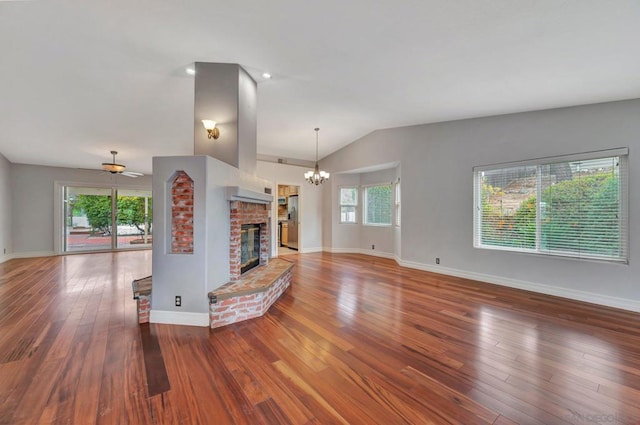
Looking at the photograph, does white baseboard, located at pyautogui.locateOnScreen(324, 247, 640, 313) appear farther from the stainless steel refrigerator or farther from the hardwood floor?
the stainless steel refrigerator

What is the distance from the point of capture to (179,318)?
2818 mm

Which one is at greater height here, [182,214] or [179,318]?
[182,214]

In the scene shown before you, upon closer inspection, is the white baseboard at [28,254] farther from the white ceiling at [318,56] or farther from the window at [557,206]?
the window at [557,206]

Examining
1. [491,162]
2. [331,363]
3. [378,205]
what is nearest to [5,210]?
[331,363]

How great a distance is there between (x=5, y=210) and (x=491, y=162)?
11.1m

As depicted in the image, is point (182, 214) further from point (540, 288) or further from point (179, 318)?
point (540, 288)

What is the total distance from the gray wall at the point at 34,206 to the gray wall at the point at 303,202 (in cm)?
585

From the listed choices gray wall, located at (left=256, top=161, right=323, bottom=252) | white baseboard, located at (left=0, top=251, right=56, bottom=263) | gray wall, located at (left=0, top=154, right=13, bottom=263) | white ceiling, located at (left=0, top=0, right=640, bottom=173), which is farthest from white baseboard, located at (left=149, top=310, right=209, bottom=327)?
white baseboard, located at (left=0, top=251, right=56, bottom=263)

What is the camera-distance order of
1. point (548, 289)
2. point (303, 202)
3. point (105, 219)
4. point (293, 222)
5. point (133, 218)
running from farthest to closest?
point (293, 222) → point (133, 218) → point (105, 219) → point (303, 202) → point (548, 289)

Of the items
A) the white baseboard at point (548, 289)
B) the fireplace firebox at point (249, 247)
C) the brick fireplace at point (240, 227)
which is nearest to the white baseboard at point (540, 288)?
the white baseboard at point (548, 289)

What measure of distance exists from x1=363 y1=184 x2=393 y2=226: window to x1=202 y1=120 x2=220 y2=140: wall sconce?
16.3ft

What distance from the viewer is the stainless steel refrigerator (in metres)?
8.39

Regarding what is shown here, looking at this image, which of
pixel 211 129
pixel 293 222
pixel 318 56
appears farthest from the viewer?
pixel 293 222

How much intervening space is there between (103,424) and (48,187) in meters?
8.71
